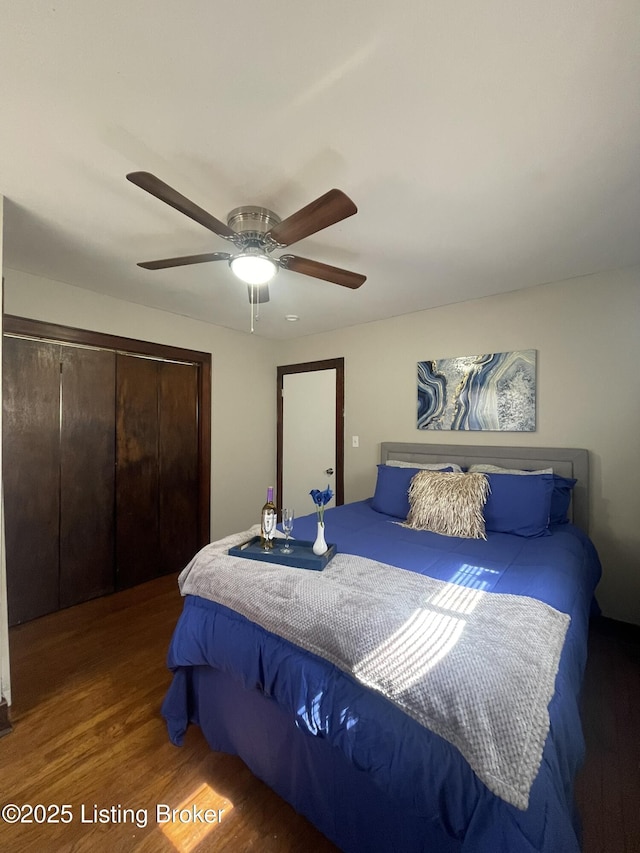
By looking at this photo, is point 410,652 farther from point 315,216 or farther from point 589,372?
point 589,372

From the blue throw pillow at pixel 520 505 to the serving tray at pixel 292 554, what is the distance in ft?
3.71

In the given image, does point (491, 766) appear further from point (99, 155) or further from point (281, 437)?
point (281, 437)

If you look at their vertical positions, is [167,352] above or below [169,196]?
below

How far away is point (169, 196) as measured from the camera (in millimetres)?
1256

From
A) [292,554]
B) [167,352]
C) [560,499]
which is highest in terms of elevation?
[167,352]

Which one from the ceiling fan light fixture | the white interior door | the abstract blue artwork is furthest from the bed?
the white interior door

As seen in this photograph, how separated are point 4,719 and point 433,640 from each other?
2009 millimetres

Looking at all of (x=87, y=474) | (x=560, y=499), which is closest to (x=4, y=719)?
(x=87, y=474)

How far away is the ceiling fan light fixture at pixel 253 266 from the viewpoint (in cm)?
171

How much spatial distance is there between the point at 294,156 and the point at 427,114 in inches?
19.7

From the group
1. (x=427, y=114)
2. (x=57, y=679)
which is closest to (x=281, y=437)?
(x=57, y=679)

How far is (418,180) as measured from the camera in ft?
5.07

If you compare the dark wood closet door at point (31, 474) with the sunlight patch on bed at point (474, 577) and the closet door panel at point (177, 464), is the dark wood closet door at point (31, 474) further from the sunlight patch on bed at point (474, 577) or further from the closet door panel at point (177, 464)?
the sunlight patch on bed at point (474, 577)

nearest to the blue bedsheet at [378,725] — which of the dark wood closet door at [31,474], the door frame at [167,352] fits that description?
the dark wood closet door at [31,474]
